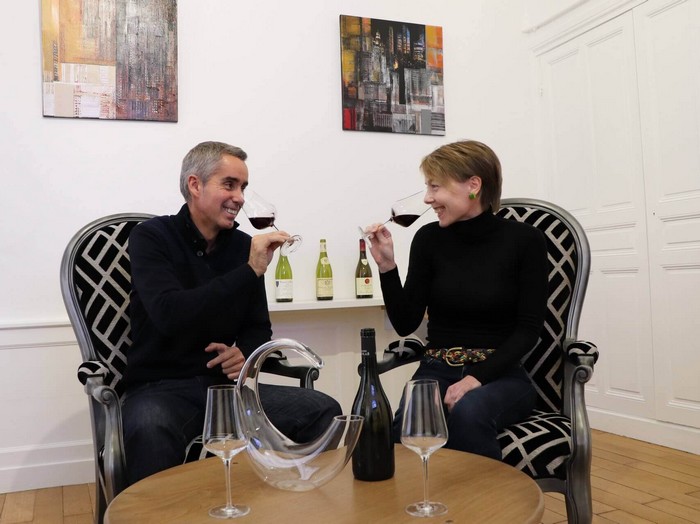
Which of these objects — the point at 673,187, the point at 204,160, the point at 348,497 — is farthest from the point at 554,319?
the point at 673,187

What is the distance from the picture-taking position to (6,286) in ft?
8.80

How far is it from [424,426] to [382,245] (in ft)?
3.42

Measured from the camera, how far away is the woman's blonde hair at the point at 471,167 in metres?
1.94

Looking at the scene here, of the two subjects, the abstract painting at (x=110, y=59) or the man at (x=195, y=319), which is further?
the abstract painting at (x=110, y=59)

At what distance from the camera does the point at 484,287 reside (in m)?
1.87

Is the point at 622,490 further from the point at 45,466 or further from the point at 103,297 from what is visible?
the point at 45,466

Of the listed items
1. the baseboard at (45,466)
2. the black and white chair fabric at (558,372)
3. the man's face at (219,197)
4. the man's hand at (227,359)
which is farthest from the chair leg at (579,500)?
the baseboard at (45,466)

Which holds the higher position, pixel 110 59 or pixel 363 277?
pixel 110 59

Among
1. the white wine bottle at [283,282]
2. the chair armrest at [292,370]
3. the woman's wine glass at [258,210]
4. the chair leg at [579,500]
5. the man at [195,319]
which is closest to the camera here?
the chair leg at [579,500]

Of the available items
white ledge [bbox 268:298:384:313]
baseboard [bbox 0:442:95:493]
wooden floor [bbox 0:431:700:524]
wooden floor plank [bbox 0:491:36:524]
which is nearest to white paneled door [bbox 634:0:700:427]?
wooden floor [bbox 0:431:700:524]

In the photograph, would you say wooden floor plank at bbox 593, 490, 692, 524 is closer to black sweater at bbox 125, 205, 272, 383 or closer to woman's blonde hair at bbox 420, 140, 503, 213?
woman's blonde hair at bbox 420, 140, 503, 213

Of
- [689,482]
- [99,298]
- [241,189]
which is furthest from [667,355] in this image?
[99,298]

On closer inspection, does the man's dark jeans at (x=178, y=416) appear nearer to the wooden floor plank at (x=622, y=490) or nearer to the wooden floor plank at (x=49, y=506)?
the wooden floor plank at (x=49, y=506)

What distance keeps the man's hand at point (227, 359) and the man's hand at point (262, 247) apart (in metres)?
0.26
